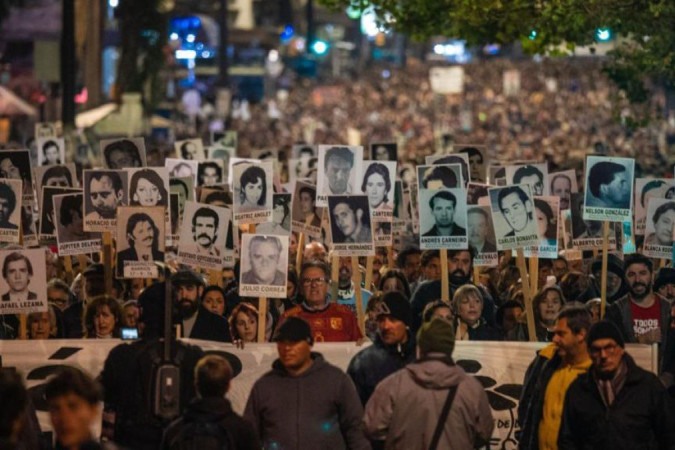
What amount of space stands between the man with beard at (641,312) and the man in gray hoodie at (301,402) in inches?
139

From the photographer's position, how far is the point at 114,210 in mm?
15273

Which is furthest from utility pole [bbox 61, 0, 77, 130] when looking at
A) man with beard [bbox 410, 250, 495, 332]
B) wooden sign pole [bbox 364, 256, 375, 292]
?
man with beard [bbox 410, 250, 495, 332]

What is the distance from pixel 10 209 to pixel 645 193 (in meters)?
5.76

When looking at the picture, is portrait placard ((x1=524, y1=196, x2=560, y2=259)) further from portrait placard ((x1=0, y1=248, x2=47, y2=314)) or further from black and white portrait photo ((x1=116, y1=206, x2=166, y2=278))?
portrait placard ((x1=0, y1=248, x2=47, y2=314))

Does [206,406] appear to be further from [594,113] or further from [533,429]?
[594,113]

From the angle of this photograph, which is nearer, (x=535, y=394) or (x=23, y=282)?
(x=535, y=394)

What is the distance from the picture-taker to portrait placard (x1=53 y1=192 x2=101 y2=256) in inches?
603

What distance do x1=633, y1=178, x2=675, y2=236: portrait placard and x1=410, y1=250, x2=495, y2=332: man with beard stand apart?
209 centimetres

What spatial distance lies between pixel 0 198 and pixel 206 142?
28248 millimetres

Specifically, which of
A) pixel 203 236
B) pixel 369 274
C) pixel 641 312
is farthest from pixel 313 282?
pixel 369 274

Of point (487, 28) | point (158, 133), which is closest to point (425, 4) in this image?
point (487, 28)

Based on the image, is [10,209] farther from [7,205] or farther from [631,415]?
[631,415]

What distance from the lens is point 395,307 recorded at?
10219 millimetres

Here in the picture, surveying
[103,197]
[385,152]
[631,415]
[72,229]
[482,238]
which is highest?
[385,152]
